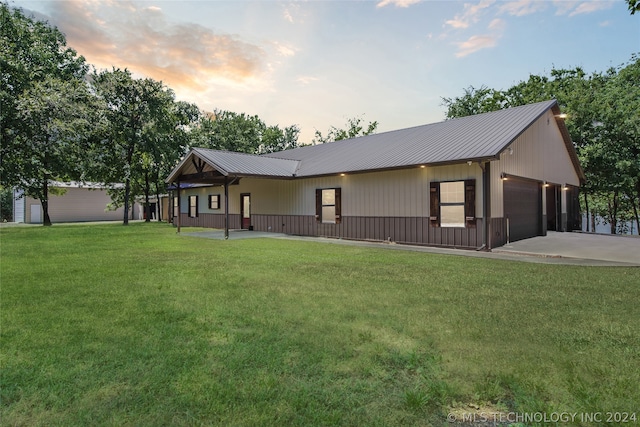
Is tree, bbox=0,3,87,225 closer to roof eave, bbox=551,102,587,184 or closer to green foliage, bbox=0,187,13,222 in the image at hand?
green foliage, bbox=0,187,13,222

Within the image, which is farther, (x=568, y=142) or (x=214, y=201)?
(x=214, y=201)

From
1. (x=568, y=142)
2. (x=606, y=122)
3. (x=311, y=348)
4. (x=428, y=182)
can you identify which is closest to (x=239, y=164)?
(x=428, y=182)

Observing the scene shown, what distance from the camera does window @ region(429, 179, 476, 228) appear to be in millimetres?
11500

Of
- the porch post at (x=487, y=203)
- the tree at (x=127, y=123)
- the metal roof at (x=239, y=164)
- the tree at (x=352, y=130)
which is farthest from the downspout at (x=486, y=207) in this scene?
the tree at (x=352, y=130)

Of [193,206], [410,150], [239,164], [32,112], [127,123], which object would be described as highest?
[127,123]

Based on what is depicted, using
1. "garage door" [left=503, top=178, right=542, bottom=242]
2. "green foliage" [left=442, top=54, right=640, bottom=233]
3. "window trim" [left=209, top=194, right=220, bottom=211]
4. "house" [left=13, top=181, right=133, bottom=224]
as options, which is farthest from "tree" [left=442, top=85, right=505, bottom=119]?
"house" [left=13, top=181, right=133, bottom=224]

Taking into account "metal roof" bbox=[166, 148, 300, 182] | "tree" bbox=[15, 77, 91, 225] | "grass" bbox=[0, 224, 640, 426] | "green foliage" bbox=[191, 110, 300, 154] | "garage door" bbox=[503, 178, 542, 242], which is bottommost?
"grass" bbox=[0, 224, 640, 426]

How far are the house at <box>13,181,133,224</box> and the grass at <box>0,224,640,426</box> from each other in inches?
1186

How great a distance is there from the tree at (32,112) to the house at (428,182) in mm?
7234

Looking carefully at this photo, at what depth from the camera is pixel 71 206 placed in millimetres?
31844

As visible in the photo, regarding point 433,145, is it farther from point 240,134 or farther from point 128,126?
point 240,134

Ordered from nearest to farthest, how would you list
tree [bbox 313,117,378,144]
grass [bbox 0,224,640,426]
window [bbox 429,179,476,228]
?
grass [bbox 0,224,640,426] < window [bbox 429,179,476,228] < tree [bbox 313,117,378,144]

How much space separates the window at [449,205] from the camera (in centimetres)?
1150

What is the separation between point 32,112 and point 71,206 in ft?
59.6
